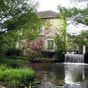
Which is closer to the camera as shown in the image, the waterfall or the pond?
the pond

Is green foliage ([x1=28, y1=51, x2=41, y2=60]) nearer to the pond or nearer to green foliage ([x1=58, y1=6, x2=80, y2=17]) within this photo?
green foliage ([x1=58, y1=6, x2=80, y2=17])

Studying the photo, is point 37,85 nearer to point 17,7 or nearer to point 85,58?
point 17,7

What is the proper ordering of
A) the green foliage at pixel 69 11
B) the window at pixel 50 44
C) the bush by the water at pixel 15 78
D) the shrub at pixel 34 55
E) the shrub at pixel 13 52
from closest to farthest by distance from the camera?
the bush by the water at pixel 15 78
the green foliage at pixel 69 11
the shrub at pixel 13 52
the shrub at pixel 34 55
the window at pixel 50 44

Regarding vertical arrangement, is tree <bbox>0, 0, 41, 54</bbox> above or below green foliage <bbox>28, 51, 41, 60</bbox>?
above

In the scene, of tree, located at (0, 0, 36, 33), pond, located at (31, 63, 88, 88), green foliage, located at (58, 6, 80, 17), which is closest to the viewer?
pond, located at (31, 63, 88, 88)

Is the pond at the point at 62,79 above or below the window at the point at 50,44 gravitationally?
below

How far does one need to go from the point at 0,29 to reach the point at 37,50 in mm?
A: 20033

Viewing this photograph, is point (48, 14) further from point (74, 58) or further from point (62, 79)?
point (62, 79)

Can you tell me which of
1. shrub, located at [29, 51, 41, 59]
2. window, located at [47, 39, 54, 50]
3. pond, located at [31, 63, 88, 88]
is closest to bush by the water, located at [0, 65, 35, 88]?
pond, located at [31, 63, 88, 88]

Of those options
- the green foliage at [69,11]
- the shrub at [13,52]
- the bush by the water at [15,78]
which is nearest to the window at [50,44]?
the shrub at [13,52]

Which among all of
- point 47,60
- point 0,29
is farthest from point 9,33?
point 47,60

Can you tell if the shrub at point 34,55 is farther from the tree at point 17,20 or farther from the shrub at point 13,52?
the tree at point 17,20

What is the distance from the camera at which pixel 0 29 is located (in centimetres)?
2167

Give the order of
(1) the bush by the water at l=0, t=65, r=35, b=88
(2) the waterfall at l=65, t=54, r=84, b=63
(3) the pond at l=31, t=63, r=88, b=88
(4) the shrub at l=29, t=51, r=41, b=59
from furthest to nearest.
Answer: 1. (2) the waterfall at l=65, t=54, r=84, b=63
2. (4) the shrub at l=29, t=51, r=41, b=59
3. (3) the pond at l=31, t=63, r=88, b=88
4. (1) the bush by the water at l=0, t=65, r=35, b=88
